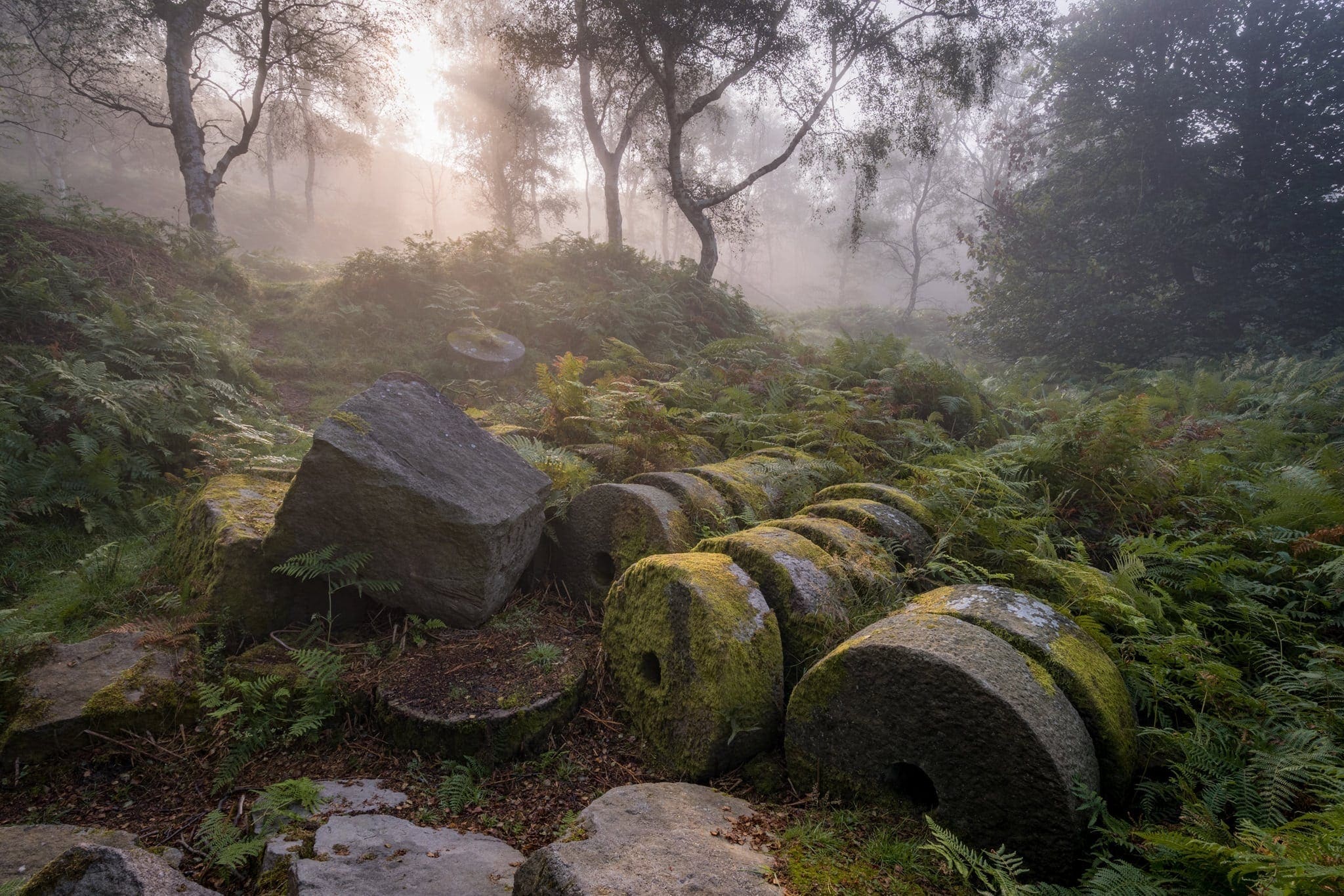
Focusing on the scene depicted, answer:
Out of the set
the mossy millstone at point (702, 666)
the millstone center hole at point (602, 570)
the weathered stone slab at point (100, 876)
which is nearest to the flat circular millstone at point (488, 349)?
the millstone center hole at point (602, 570)

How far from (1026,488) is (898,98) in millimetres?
12051

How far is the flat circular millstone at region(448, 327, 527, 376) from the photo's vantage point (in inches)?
443

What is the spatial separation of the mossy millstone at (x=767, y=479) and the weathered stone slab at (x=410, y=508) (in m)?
1.51

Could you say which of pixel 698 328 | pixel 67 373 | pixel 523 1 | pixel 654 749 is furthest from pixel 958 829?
pixel 523 1

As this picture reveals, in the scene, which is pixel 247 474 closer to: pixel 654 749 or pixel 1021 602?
pixel 654 749

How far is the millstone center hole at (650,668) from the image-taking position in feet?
10.9

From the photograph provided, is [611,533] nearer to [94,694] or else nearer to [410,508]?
[410,508]

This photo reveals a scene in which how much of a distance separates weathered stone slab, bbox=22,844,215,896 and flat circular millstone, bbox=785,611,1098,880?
2410mm

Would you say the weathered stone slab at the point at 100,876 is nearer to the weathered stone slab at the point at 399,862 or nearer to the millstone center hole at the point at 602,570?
the weathered stone slab at the point at 399,862

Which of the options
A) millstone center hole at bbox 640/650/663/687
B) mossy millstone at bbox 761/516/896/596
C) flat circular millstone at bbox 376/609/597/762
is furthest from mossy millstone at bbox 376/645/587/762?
mossy millstone at bbox 761/516/896/596

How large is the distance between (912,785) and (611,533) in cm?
246

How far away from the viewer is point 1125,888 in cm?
181

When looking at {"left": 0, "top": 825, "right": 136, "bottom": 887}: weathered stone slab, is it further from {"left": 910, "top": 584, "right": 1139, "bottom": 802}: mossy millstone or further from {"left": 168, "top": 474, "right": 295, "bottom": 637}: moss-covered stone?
{"left": 910, "top": 584, "right": 1139, "bottom": 802}: mossy millstone

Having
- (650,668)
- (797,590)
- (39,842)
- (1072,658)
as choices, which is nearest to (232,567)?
(39,842)
